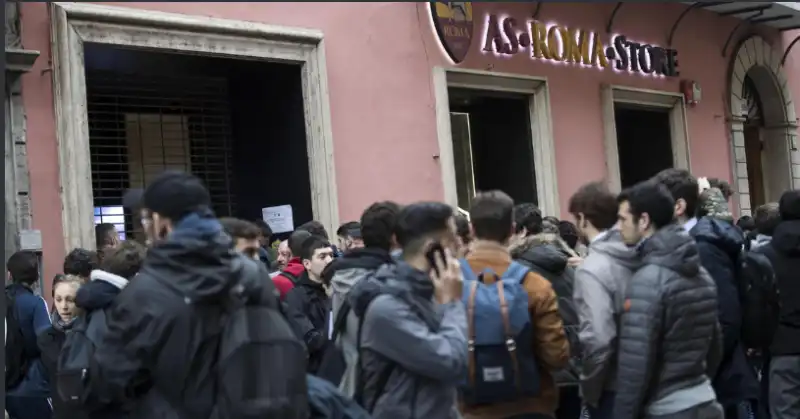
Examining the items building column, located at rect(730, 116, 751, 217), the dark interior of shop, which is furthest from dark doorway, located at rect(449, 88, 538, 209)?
building column, located at rect(730, 116, 751, 217)

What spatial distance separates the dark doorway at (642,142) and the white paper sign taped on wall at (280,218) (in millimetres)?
6478

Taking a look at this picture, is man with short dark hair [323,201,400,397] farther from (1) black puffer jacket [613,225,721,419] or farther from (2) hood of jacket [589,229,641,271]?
(1) black puffer jacket [613,225,721,419]

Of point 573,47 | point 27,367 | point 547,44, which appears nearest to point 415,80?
point 547,44

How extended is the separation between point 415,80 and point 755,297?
20.8 ft

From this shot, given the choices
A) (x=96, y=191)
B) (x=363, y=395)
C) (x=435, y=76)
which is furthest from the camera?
(x=435, y=76)

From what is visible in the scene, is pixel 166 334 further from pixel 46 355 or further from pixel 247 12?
pixel 247 12

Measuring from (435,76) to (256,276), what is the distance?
8348mm

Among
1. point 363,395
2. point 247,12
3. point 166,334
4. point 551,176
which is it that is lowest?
point 363,395

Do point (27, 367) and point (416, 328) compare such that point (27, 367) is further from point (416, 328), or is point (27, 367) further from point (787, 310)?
point (787, 310)

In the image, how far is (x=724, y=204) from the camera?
6.21 metres

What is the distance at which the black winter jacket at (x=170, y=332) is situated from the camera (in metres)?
3.14

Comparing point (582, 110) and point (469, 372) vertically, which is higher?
point (582, 110)

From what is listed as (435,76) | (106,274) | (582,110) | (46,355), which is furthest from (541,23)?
(106,274)

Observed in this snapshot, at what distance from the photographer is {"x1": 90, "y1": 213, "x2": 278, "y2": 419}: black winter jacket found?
3.14 m
